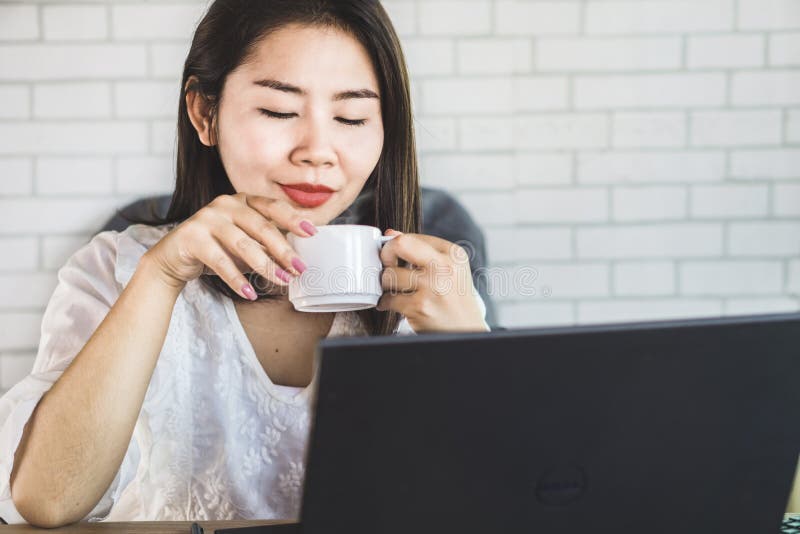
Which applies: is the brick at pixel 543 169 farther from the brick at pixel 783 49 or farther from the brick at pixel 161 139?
the brick at pixel 161 139

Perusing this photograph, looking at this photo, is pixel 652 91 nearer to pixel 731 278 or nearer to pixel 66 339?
pixel 731 278

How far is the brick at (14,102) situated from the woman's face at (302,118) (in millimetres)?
1306

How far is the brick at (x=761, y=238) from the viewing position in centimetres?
242

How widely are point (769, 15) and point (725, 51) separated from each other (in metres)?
0.17

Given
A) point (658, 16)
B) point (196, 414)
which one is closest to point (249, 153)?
point (196, 414)

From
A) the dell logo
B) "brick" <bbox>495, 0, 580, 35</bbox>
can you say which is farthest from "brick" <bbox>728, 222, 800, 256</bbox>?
the dell logo

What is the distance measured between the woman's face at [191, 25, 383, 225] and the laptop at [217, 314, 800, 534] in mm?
671

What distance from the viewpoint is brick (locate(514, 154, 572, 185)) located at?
7.84 ft

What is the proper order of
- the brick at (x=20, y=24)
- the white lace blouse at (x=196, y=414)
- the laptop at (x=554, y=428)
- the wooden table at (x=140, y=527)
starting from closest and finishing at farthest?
the laptop at (x=554, y=428) < the wooden table at (x=140, y=527) < the white lace blouse at (x=196, y=414) < the brick at (x=20, y=24)

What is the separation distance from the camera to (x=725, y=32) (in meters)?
2.38

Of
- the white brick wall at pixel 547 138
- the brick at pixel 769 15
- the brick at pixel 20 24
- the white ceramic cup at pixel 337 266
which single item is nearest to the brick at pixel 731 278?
the white brick wall at pixel 547 138

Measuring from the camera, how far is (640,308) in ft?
8.02

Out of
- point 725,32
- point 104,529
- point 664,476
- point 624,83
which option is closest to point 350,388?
point 664,476

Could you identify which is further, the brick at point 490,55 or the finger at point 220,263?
the brick at point 490,55
